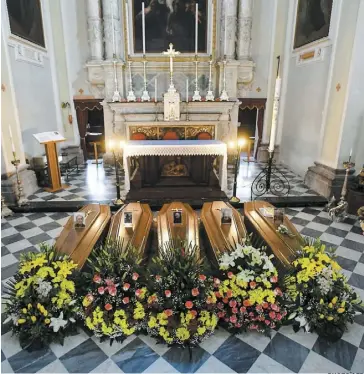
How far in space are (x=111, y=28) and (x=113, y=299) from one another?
784 centimetres

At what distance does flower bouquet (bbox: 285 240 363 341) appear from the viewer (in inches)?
99.2

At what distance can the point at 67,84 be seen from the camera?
28.3ft

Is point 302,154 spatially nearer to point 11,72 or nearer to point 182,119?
point 182,119

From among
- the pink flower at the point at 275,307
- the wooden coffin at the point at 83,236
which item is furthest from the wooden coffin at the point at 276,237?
the wooden coffin at the point at 83,236

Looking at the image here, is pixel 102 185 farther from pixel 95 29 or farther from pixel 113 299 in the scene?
pixel 113 299

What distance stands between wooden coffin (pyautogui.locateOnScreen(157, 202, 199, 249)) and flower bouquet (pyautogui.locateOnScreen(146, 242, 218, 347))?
1.96ft

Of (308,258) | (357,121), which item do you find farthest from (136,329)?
(357,121)

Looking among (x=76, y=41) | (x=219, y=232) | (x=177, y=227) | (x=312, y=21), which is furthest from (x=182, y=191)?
(x=76, y=41)

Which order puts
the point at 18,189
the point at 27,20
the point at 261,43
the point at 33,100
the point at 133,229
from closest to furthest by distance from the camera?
the point at 133,229
the point at 18,189
the point at 27,20
the point at 33,100
the point at 261,43

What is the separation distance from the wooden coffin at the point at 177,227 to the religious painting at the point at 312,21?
5.35 m

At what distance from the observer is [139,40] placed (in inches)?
328

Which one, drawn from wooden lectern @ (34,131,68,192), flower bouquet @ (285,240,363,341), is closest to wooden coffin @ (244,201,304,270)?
flower bouquet @ (285,240,363,341)

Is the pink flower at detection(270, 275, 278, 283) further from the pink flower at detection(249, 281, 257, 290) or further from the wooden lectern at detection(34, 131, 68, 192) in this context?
the wooden lectern at detection(34, 131, 68, 192)

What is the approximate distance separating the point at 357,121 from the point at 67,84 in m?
7.71
